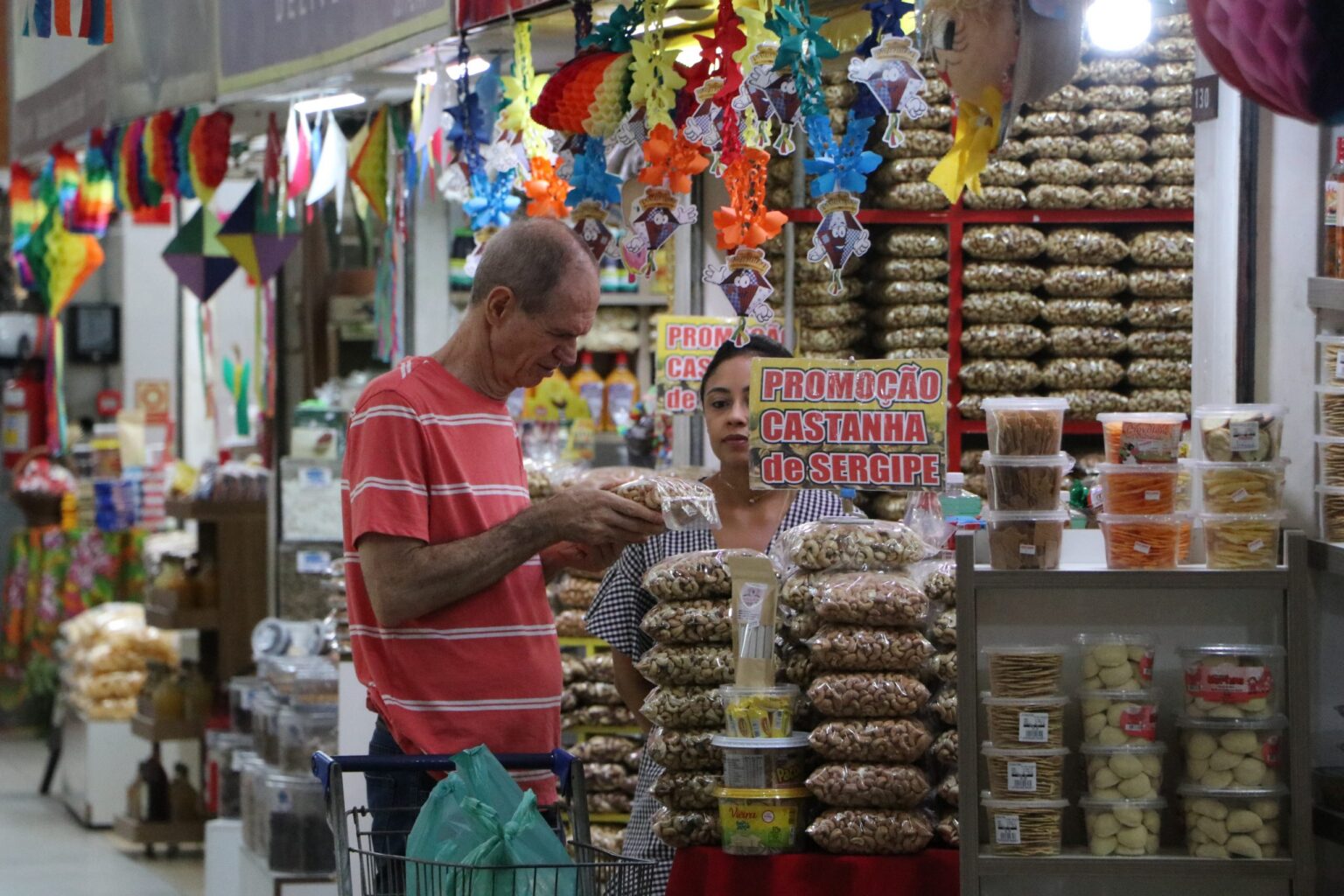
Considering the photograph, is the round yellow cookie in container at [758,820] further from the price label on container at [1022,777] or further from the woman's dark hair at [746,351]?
the woman's dark hair at [746,351]

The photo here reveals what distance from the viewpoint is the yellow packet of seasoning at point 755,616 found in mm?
3006

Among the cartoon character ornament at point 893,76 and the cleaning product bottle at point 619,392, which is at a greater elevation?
the cartoon character ornament at point 893,76

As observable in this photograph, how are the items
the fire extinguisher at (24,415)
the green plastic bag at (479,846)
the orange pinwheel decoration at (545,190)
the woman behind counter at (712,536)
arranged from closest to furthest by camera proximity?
the green plastic bag at (479,846), the woman behind counter at (712,536), the orange pinwheel decoration at (545,190), the fire extinguisher at (24,415)

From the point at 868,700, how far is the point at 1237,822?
1.95 ft

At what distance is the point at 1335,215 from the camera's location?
2.80 metres

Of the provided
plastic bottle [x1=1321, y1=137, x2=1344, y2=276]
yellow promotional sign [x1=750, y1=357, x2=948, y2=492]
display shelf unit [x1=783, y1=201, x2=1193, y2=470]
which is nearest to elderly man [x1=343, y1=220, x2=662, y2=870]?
yellow promotional sign [x1=750, y1=357, x2=948, y2=492]

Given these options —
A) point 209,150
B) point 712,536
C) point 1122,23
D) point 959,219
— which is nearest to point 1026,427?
point 712,536

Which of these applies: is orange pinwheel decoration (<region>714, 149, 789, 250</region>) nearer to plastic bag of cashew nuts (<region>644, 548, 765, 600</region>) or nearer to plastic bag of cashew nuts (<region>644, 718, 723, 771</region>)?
plastic bag of cashew nuts (<region>644, 548, 765, 600</region>)

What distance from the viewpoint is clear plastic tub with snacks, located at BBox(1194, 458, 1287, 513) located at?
9.07 feet

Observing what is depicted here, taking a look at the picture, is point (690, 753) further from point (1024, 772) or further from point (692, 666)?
point (1024, 772)

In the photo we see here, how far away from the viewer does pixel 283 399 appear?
848 cm

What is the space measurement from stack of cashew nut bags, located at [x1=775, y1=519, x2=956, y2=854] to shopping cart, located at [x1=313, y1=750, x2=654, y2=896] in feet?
1.24

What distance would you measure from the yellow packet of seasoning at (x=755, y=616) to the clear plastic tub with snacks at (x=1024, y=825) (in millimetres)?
444

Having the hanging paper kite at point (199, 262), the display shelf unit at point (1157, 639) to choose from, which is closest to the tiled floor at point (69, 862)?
the hanging paper kite at point (199, 262)
